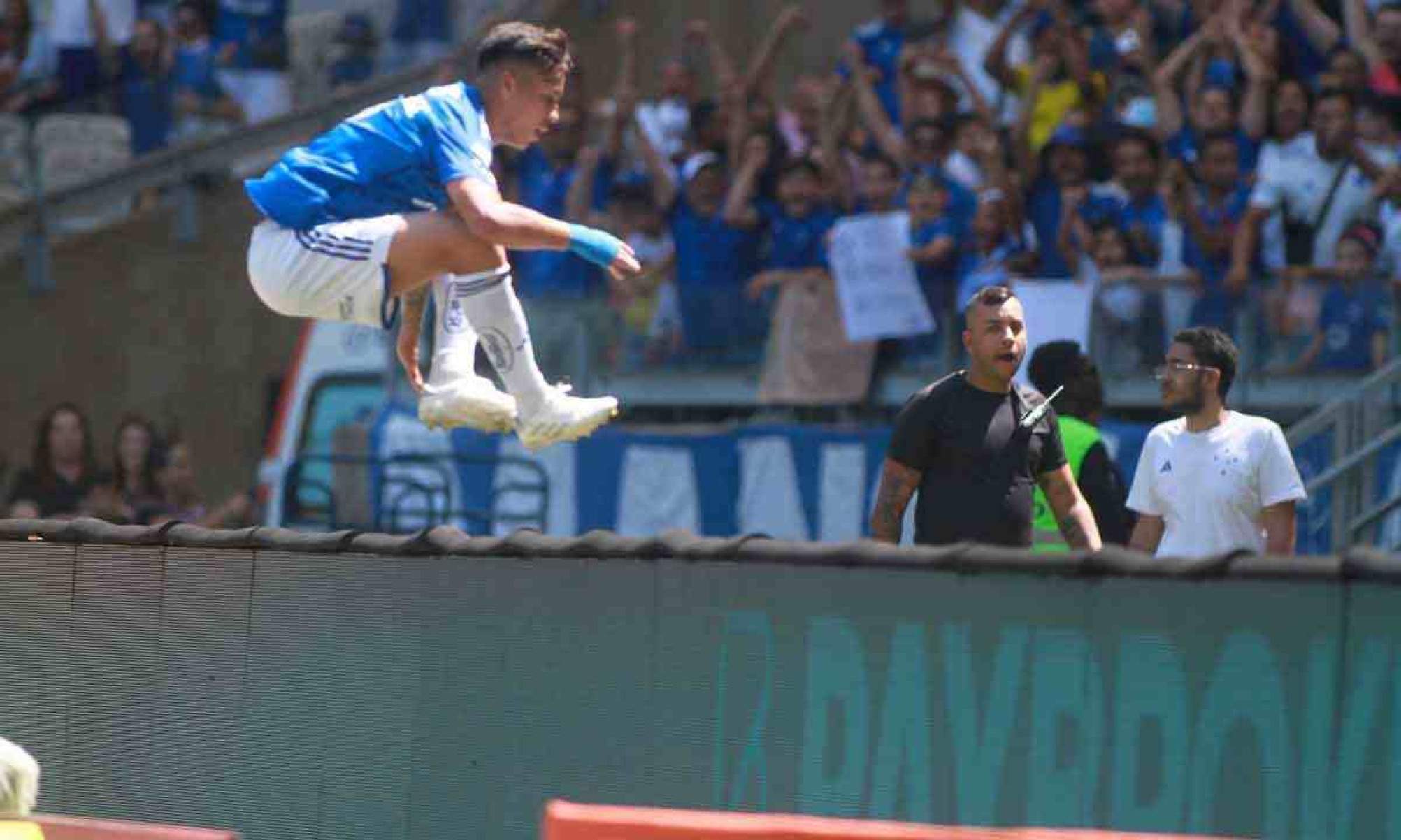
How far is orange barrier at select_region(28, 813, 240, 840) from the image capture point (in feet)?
17.0

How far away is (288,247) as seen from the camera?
278 inches

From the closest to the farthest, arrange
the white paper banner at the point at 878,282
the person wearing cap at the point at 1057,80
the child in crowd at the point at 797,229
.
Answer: the white paper banner at the point at 878,282 → the person wearing cap at the point at 1057,80 → the child in crowd at the point at 797,229

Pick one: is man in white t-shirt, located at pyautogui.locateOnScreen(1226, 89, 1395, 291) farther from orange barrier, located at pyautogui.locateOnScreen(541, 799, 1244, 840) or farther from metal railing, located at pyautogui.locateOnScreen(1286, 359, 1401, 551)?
orange barrier, located at pyautogui.locateOnScreen(541, 799, 1244, 840)

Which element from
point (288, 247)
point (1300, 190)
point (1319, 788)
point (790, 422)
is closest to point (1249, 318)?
point (1300, 190)

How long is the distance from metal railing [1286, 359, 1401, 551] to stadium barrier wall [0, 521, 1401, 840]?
4.31 m

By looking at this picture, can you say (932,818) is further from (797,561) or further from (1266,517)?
(1266,517)

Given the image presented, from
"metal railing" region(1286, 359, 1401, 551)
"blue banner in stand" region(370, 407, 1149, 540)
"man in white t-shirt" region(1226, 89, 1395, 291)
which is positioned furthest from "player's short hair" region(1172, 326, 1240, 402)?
"blue banner in stand" region(370, 407, 1149, 540)

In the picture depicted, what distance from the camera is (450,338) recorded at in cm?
723

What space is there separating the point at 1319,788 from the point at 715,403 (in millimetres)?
8095

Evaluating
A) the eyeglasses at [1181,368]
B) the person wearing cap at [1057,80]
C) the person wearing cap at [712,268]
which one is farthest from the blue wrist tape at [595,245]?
the person wearing cap at [1057,80]

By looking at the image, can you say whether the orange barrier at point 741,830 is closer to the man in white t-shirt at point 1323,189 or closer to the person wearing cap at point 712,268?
the man in white t-shirt at point 1323,189

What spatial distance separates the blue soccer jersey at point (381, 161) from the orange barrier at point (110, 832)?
215 cm

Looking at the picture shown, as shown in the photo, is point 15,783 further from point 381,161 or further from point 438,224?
point 381,161

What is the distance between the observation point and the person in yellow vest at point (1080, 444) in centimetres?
816
